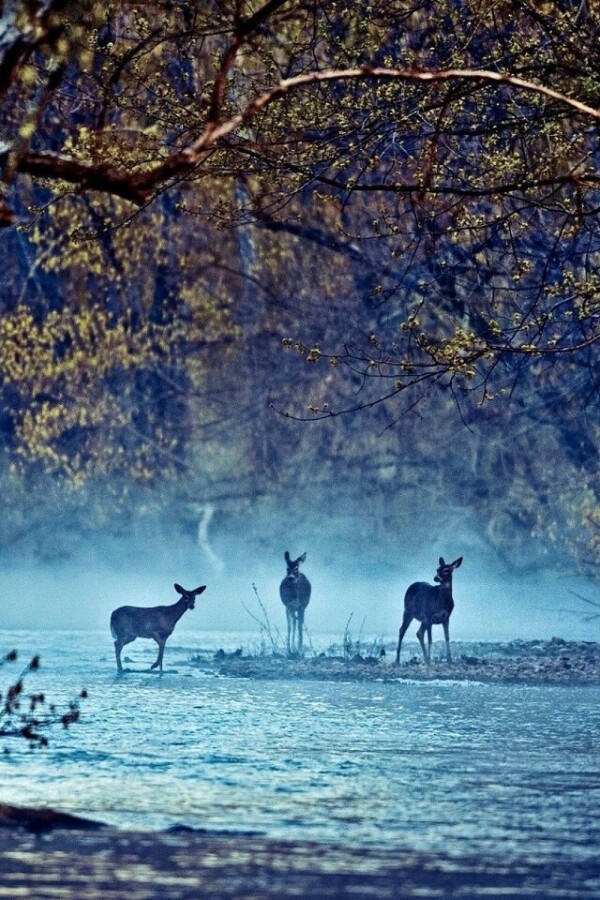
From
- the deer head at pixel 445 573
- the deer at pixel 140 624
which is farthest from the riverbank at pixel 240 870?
the deer head at pixel 445 573

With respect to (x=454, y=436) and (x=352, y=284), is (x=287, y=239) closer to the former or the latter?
(x=352, y=284)

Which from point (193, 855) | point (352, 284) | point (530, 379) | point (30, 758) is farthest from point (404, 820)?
point (352, 284)

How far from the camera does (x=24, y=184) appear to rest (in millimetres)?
38531

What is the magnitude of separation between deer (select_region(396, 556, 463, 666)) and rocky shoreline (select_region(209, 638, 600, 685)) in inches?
16.8

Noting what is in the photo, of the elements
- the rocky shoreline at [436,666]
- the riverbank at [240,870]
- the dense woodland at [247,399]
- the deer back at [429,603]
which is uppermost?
the dense woodland at [247,399]

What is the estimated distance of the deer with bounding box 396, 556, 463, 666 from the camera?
82.8ft

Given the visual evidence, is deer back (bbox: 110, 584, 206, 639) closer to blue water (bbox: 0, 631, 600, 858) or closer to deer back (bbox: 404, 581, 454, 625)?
blue water (bbox: 0, 631, 600, 858)

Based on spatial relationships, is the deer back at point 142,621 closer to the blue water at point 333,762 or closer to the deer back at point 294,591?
the blue water at point 333,762

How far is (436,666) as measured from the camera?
25.2 m

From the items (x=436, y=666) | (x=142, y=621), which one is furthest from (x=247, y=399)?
(x=142, y=621)

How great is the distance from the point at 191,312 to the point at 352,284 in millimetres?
3683

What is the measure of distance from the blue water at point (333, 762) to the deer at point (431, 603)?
88.1 inches

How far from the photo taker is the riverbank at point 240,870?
357 inches

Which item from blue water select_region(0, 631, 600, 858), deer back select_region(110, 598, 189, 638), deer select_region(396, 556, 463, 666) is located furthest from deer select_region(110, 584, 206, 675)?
deer select_region(396, 556, 463, 666)
